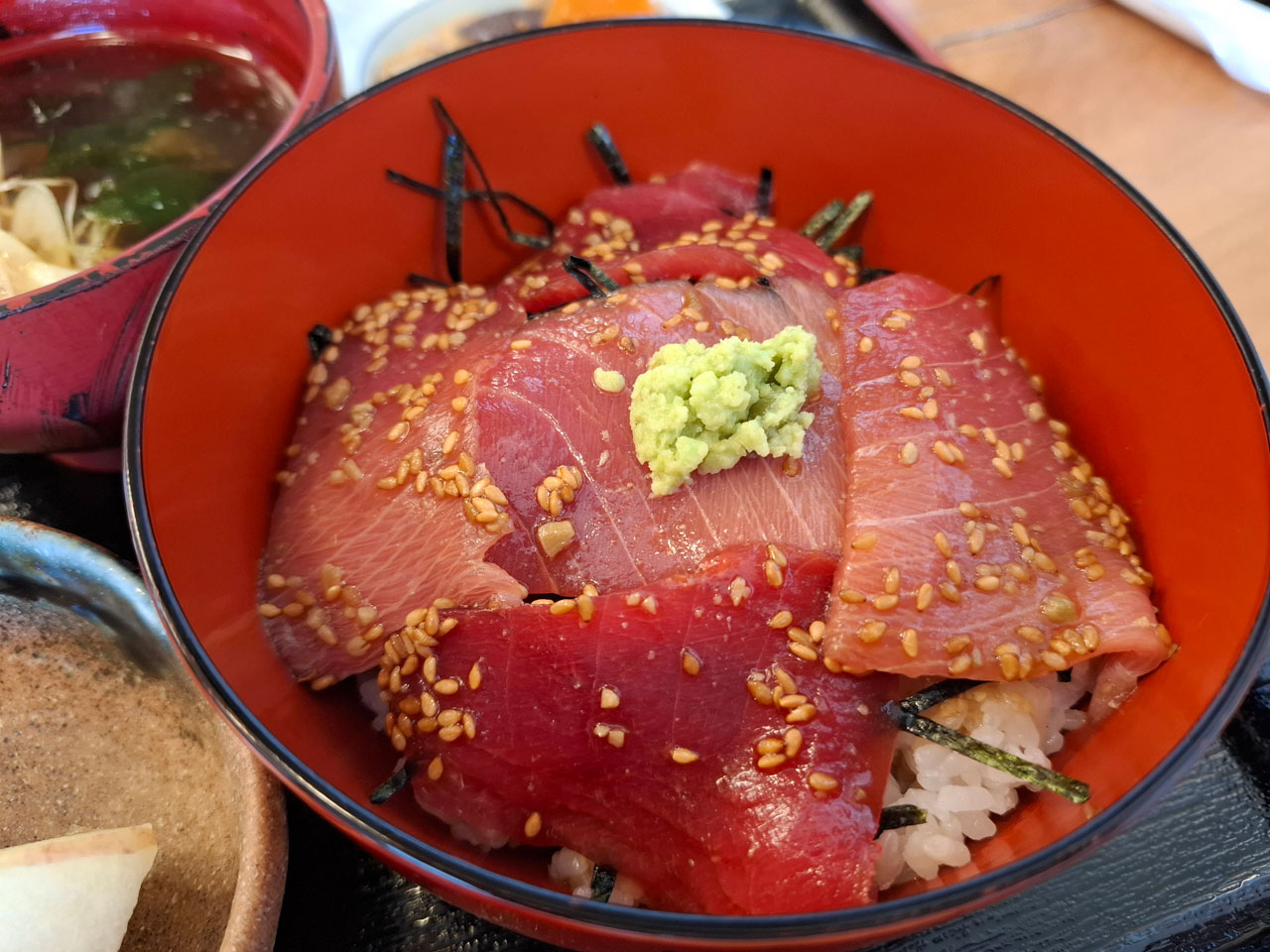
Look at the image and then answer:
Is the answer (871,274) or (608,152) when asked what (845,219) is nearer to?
(871,274)

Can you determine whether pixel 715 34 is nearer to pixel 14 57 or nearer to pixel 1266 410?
pixel 1266 410

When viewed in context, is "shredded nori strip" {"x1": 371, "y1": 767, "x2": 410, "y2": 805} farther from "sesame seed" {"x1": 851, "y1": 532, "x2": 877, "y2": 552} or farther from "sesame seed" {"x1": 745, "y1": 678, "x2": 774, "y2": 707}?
"sesame seed" {"x1": 851, "y1": 532, "x2": 877, "y2": 552}

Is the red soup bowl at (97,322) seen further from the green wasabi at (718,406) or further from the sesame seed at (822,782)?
the sesame seed at (822,782)

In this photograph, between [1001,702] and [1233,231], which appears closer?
[1001,702]

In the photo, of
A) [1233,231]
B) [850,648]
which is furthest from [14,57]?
[1233,231]

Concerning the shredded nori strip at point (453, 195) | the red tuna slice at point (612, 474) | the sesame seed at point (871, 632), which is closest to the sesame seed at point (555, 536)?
the red tuna slice at point (612, 474)
